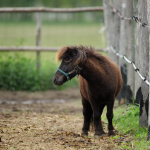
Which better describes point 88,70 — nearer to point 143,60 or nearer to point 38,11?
point 143,60

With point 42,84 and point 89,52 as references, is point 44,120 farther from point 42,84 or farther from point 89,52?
point 42,84

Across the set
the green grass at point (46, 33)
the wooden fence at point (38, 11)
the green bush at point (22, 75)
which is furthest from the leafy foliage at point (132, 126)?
the green grass at point (46, 33)

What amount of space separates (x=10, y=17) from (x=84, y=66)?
7.39 metres

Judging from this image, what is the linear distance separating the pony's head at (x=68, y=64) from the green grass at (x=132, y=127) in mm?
1399

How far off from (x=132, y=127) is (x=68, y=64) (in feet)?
5.77

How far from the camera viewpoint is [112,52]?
8008mm

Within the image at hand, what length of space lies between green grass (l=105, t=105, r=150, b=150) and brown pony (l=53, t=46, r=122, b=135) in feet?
1.20

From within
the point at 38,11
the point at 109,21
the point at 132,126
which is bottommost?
the point at 132,126

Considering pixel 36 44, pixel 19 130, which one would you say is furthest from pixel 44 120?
pixel 36 44

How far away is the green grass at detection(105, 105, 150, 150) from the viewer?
157 inches

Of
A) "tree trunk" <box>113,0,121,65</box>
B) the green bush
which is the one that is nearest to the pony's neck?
"tree trunk" <box>113,0,121,65</box>

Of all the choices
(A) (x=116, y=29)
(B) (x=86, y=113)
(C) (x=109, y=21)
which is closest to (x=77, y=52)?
(B) (x=86, y=113)

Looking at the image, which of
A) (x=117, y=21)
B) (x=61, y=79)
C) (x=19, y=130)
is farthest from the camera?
(x=117, y=21)

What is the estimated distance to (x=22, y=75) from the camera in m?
9.86
